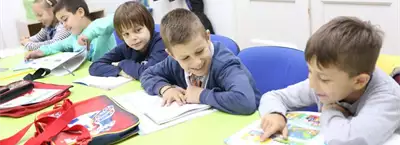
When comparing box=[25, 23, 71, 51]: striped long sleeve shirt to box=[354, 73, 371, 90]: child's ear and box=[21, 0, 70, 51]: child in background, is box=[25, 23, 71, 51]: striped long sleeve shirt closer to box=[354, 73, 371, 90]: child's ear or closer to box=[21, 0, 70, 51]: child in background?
box=[21, 0, 70, 51]: child in background

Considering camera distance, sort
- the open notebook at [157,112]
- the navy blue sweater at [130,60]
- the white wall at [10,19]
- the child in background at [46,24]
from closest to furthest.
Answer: the open notebook at [157,112]
the navy blue sweater at [130,60]
the child in background at [46,24]
the white wall at [10,19]

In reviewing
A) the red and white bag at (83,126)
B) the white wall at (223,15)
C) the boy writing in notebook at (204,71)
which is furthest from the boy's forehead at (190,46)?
the white wall at (223,15)

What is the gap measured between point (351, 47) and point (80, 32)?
181 cm

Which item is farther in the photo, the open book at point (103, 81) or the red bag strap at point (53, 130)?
the open book at point (103, 81)

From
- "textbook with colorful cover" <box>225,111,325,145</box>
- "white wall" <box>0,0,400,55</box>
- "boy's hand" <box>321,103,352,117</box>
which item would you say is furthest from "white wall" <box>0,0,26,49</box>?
"boy's hand" <box>321,103,352,117</box>

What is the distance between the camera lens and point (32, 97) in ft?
4.96

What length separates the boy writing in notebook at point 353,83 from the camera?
0.87 m

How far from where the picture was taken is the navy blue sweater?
1726mm

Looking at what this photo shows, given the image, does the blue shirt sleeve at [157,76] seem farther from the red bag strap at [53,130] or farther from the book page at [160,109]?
the red bag strap at [53,130]

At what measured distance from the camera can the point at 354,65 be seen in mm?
877

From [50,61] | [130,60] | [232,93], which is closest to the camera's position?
[232,93]

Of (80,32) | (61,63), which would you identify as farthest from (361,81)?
(80,32)

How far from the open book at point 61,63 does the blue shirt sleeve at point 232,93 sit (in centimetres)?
93

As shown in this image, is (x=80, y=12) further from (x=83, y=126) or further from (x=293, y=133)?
(x=293, y=133)
